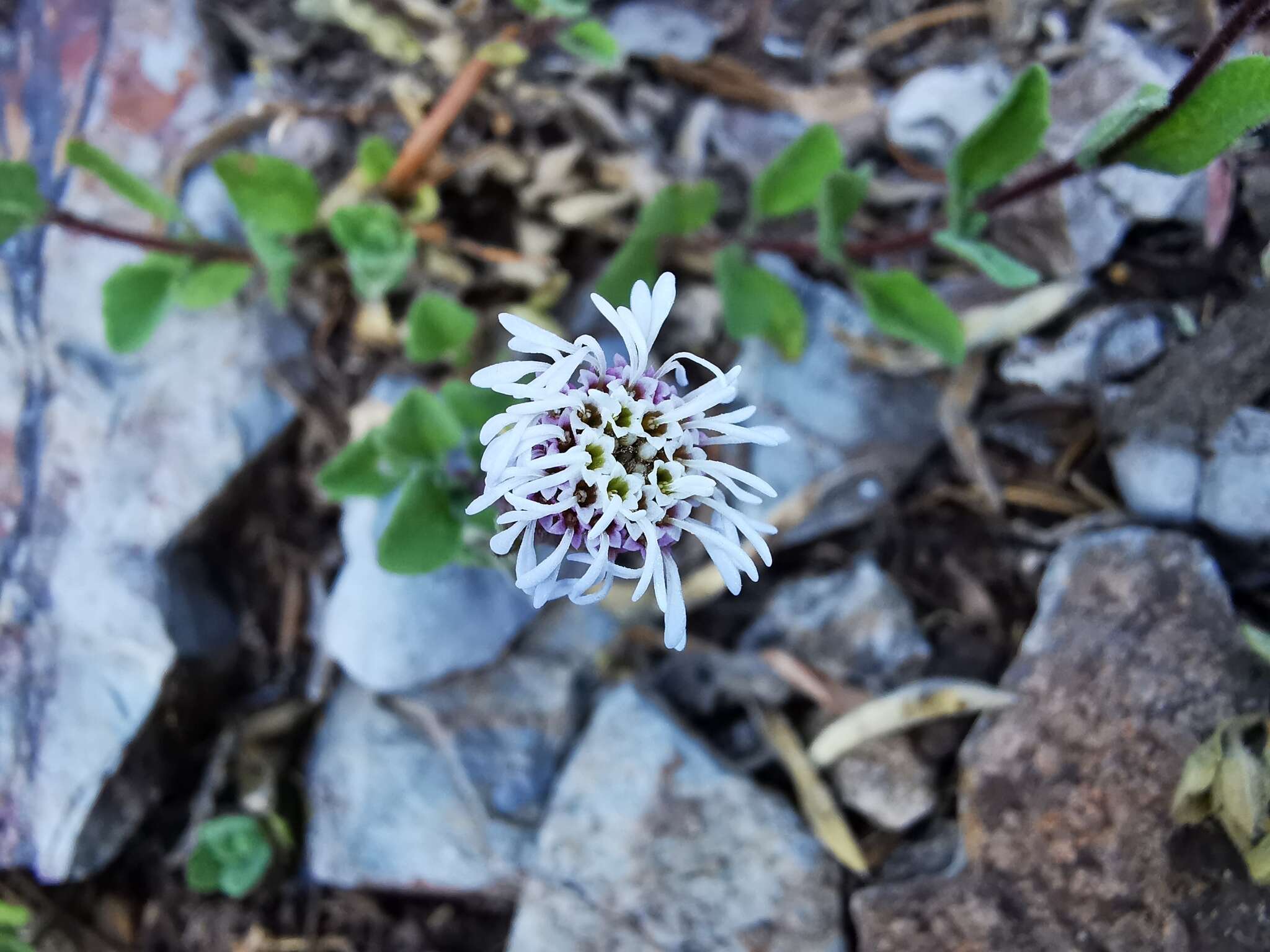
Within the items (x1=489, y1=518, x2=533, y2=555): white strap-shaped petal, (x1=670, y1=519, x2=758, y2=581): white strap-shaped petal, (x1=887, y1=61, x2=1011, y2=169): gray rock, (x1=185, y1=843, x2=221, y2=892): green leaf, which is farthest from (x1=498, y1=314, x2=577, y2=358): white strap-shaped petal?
(x1=185, y1=843, x2=221, y2=892): green leaf

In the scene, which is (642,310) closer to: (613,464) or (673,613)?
(613,464)

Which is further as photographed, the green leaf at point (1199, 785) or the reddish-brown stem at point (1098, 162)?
the green leaf at point (1199, 785)

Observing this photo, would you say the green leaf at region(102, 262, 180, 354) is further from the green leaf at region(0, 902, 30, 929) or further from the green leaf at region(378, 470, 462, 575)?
the green leaf at region(0, 902, 30, 929)

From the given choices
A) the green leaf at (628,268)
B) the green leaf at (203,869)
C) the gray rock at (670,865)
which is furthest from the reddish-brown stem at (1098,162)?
the green leaf at (203,869)

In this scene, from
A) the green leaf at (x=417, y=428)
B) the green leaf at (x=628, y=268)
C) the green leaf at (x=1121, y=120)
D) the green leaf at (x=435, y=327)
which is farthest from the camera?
the green leaf at (x=628, y=268)

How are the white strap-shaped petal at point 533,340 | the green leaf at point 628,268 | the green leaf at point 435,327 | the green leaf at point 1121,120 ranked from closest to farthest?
1. the white strap-shaped petal at point 533,340
2. the green leaf at point 1121,120
3. the green leaf at point 435,327
4. the green leaf at point 628,268

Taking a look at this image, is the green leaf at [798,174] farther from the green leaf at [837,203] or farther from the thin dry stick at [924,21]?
the thin dry stick at [924,21]

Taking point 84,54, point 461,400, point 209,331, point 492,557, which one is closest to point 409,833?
point 492,557

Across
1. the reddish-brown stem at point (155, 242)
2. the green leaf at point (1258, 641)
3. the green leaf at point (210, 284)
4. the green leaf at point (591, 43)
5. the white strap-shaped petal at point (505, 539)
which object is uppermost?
the green leaf at point (591, 43)
